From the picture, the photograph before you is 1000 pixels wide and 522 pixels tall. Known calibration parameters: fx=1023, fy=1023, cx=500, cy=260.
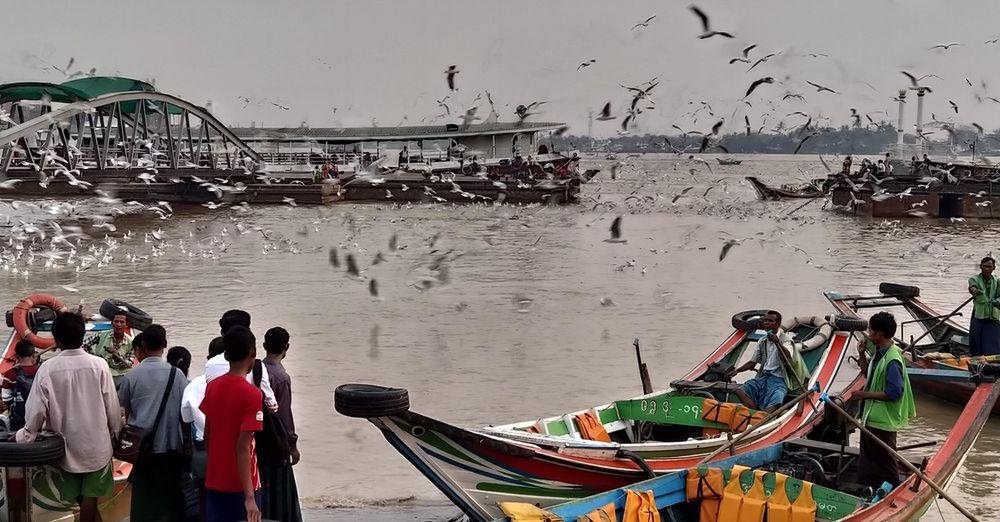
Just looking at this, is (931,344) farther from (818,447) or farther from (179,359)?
(179,359)

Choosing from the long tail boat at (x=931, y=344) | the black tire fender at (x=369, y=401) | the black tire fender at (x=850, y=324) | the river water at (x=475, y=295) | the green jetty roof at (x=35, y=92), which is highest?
the green jetty roof at (x=35, y=92)

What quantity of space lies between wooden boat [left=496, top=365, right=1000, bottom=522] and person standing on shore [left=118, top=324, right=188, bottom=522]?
1839 mm

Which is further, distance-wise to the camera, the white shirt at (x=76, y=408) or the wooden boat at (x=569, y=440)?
the wooden boat at (x=569, y=440)

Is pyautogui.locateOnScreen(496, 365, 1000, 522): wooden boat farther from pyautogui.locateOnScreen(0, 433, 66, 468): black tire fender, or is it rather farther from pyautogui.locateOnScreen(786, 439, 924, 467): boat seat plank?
pyautogui.locateOnScreen(0, 433, 66, 468): black tire fender

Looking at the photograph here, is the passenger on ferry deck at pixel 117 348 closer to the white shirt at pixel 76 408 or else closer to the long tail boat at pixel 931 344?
the white shirt at pixel 76 408

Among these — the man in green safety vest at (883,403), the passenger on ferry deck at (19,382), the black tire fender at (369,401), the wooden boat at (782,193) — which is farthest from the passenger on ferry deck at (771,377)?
the wooden boat at (782,193)

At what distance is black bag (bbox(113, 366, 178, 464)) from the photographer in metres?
5.39

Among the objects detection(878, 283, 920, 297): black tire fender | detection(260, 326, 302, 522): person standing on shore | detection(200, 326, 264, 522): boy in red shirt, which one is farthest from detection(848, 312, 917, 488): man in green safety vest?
detection(878, 283, 920, 297): black tire fender

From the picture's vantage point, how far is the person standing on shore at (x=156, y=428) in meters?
5.47

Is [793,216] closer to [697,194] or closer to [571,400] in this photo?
[697,194]

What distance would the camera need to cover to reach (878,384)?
675cm

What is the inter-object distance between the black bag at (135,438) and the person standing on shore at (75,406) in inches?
3.6

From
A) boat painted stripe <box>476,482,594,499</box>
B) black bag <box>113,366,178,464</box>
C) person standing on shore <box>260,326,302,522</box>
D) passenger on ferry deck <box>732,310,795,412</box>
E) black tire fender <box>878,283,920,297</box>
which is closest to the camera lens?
black bag <box>113,366,178,464</box>

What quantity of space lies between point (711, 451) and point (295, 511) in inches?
123
